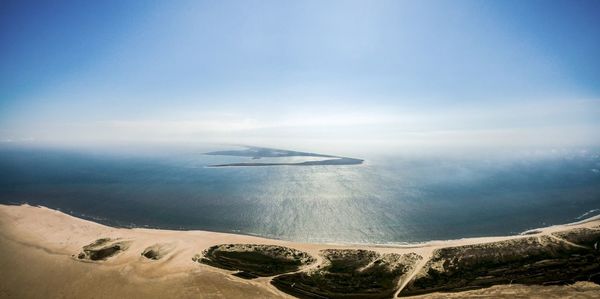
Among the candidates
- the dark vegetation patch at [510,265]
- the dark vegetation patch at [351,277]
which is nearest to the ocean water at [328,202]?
the dark vegetation patch at [510,265]

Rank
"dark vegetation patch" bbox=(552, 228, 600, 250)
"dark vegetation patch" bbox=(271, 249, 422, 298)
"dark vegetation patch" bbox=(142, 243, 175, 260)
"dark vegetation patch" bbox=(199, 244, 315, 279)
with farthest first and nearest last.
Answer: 1. "dark vegetation patch" bbox=(552, 228, 600, 250)
2. "dark vegetation patch" bbox=(142, 243, 175, 260)
3. "dark vegetation patch" bbox=(199, 244, 315, 279)
4. "dark vegetation patch" bbox=(271, 249, 422, 298)

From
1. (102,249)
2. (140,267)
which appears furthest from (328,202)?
(102,249)

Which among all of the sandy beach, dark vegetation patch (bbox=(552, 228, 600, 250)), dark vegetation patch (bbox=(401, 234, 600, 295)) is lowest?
the sandy beach

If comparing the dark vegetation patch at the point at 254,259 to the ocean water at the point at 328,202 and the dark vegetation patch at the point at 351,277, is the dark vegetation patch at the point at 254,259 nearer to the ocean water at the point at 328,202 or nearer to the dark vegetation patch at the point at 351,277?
the dark vegetation patch at the point at 351,277

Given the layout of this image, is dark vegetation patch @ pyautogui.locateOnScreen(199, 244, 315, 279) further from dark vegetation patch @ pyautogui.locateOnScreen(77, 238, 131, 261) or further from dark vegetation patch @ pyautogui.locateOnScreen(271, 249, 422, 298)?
dark vegetation patch @ pyautogui.locateOnScreen(77, 238, 131, 261)

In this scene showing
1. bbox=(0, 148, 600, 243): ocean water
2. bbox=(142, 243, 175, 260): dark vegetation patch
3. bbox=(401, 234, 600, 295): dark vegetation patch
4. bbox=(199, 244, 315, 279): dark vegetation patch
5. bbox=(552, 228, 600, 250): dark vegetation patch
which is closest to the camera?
bbox=(401, 234, 600, 295): dark vegetation patch

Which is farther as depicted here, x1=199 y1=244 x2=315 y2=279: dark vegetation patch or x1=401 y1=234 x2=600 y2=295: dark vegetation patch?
x1=199 y1=244 x2=315 y2=279: dark vegetation patch

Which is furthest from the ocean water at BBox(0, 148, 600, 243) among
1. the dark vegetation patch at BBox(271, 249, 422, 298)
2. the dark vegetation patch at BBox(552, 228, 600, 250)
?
the dark vegetation patch at BBox(271, 249, 422, 298)
